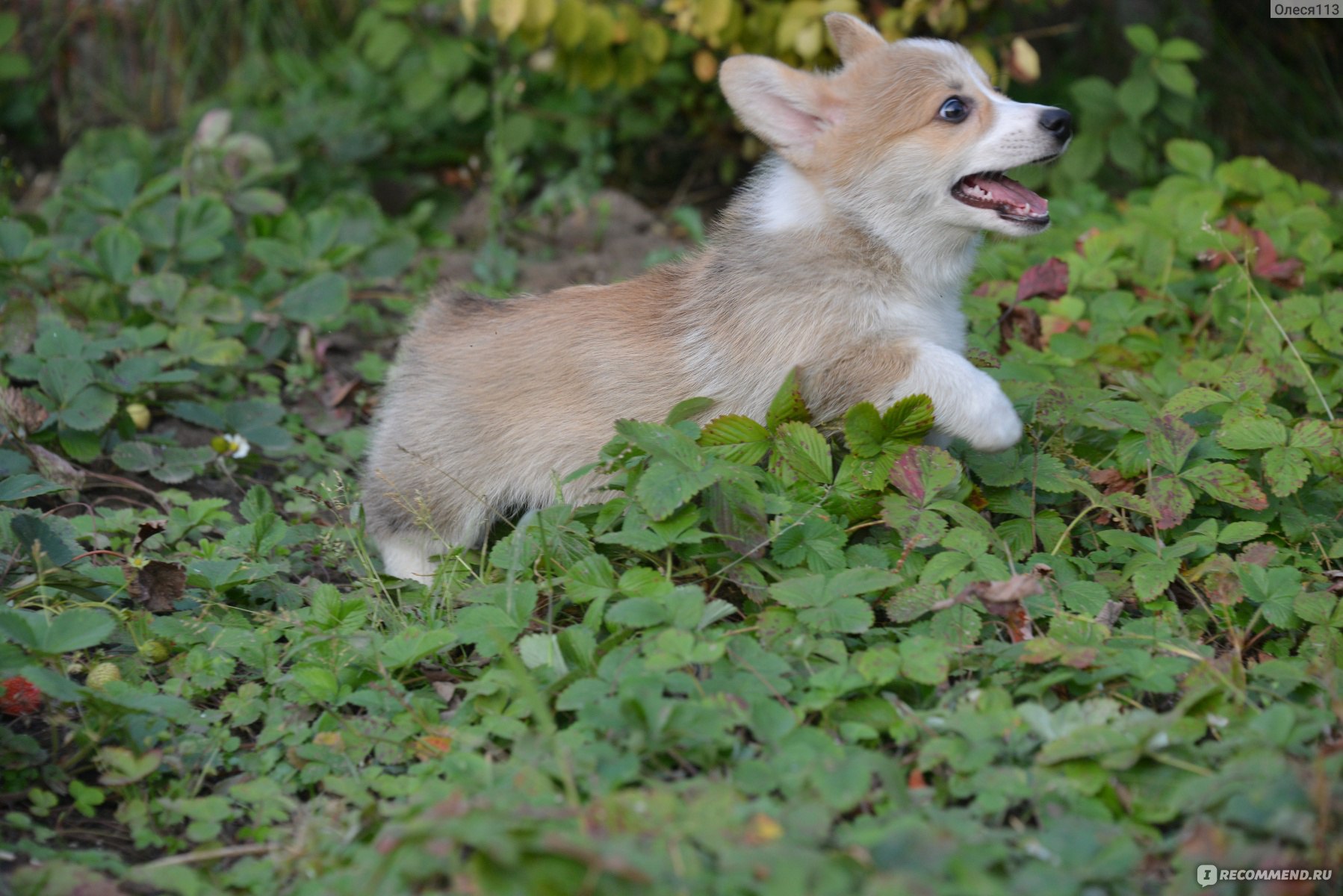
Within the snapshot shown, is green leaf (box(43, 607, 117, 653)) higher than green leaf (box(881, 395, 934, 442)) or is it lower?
lower

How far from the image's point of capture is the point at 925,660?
274 centimetres

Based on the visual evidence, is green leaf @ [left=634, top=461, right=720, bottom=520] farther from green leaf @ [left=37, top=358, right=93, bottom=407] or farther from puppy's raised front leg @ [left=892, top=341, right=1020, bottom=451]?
green leaf @ [left=37, top=358, right=93, bottom=407]

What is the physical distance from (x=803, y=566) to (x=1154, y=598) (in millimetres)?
938

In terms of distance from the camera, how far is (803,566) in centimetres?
319

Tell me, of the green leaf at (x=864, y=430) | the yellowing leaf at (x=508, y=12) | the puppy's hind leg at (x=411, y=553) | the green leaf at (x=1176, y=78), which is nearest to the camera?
the green leaf at (x=864, y=430)

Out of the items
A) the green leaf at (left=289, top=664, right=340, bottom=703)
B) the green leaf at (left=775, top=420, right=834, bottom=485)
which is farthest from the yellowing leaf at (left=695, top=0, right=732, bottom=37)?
the green leaf at (left=289, top=664, right=340, bottom=703)

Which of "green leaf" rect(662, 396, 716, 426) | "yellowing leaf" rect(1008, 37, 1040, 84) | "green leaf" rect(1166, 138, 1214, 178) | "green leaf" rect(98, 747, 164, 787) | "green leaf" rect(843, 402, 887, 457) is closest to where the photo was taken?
"green leaf" rect(98, 747, 164, 787)

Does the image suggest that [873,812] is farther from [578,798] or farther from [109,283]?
[109,283]

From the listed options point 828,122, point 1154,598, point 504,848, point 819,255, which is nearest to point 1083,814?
point 1154,598

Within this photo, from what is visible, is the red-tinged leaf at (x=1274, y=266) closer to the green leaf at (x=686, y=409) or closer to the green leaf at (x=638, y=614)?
the green leaf at (x=686, y=409)

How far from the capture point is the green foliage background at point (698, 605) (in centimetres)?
231

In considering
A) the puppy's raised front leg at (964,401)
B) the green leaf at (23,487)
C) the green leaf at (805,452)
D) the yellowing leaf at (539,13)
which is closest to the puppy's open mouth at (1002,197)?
the puppy's raised front leg at (964,401)

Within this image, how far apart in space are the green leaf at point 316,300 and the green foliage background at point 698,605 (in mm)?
14

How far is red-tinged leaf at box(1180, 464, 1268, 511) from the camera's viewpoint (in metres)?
3.30
